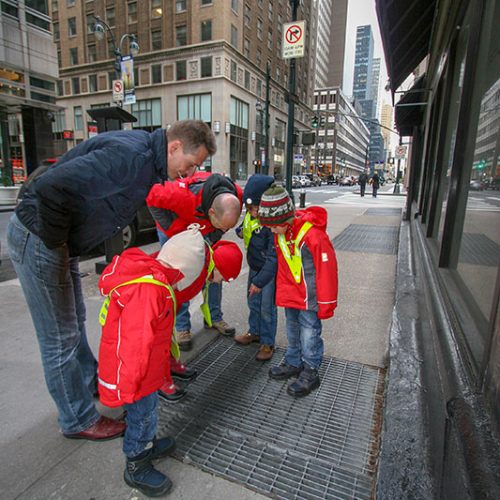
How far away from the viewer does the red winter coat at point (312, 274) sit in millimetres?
2512

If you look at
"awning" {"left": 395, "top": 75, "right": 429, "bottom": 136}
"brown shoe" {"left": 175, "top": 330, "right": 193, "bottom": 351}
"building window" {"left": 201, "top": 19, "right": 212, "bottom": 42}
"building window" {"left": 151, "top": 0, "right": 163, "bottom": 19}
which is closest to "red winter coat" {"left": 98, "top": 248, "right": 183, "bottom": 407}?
"brown shoe" {"left": 175, "top": 330, "right": 193, "bottom": 351}

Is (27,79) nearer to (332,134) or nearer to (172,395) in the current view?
(172,395)

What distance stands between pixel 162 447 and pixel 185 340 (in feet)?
4.53

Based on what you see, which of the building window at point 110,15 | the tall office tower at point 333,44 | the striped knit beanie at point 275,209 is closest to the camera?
the striped knit beanie at point 275,209

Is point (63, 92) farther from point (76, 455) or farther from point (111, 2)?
point (76, 455)

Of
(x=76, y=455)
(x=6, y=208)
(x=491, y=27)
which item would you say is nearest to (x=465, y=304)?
(x=491, y=27)

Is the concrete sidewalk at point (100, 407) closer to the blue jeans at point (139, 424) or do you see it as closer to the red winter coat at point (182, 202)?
the blue jeans at point (139, 424)

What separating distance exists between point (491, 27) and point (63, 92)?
55693 mm

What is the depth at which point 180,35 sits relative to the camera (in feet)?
130

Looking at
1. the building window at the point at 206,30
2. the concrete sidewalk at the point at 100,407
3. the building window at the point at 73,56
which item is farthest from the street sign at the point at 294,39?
the building window at the point at 73,56

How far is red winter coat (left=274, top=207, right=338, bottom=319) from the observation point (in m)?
2.51

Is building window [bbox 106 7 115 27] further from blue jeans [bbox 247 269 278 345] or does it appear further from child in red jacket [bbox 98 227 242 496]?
child in red jacket [bbox 98 227 242 496]

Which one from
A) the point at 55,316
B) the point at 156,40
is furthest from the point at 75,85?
the point at 55,316

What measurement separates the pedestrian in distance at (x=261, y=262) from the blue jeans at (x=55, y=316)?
1.34 m
